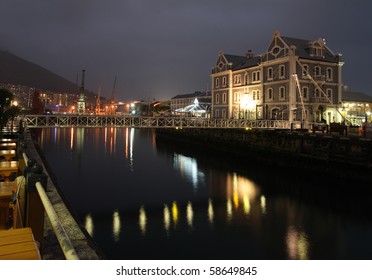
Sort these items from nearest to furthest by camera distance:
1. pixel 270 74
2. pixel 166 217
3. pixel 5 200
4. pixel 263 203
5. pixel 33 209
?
pixel 33 209
pixel 5 200
pixel 166 217
pixel 263 203
pixel 270 74

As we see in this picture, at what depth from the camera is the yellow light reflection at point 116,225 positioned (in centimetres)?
1753

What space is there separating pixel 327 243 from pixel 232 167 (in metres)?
22.5

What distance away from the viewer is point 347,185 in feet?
91.6

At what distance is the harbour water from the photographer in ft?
53.5

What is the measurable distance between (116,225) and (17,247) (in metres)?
15.5

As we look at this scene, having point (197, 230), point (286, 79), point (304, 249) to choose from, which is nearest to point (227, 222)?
point (197, 230)

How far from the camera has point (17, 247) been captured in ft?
13.9

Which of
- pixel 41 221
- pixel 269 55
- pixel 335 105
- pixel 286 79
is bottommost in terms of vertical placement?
pixel 41 221

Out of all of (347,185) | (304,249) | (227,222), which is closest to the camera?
(304,249)

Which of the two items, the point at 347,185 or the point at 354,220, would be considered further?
the point at 347,185

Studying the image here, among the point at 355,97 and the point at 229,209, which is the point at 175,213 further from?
the point at 355,97

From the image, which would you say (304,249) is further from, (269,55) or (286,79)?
(269,55)

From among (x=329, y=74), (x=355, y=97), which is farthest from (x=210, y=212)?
(x=355, y=97)

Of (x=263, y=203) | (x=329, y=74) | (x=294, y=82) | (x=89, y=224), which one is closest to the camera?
(x=89, y=224)
